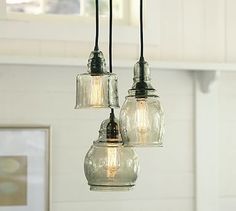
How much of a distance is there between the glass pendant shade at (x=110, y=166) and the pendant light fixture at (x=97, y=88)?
93 mm

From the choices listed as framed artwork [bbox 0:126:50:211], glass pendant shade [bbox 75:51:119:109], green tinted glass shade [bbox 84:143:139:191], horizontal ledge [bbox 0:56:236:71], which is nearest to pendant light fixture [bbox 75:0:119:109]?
A: glass pendant shade [bbox 75:51:119:109]

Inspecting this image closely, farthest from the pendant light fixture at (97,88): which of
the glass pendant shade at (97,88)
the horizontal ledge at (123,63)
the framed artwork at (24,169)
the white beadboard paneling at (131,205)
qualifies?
the white beadboard paneling at (131,205)

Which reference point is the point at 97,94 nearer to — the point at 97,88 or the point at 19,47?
the point at 97,88

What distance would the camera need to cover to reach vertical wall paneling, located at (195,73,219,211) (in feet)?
7.45

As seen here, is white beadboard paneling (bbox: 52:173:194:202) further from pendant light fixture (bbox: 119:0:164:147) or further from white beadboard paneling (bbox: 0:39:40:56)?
pendant light fixture (bbox: 119:0:164:147)

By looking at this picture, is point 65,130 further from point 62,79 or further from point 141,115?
point 141,115

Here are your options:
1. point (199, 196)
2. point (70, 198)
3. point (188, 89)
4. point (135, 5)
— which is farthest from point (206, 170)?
point (135, 5)

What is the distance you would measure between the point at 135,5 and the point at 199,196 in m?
0.84

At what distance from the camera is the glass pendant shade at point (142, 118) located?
1250 mm

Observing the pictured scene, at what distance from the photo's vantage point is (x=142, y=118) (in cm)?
125

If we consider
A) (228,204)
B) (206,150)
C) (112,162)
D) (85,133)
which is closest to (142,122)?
(112,162)

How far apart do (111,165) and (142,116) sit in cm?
14

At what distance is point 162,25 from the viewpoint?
2270 millimetres

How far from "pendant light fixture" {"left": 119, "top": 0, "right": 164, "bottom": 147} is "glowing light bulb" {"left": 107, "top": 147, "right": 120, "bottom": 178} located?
0.06 meters
